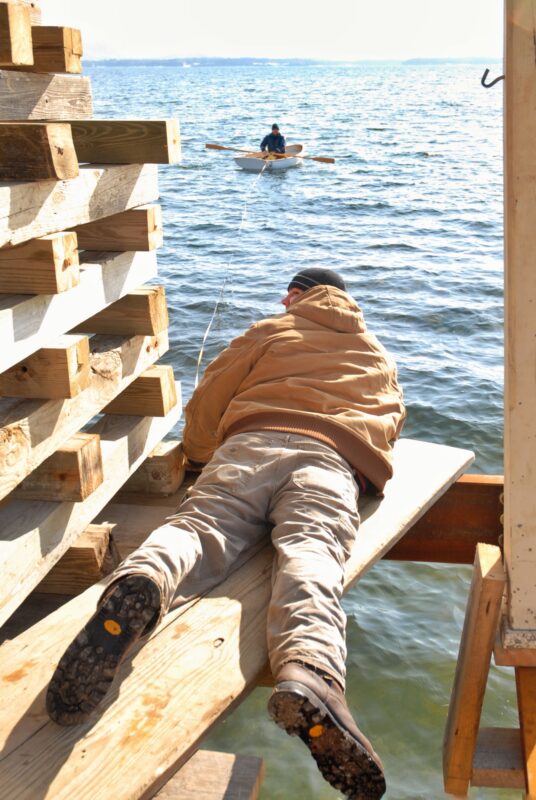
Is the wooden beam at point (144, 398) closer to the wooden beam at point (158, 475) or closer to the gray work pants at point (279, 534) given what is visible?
the wooden beam at point (158, 475)

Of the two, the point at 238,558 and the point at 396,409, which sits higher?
the point at 396,409

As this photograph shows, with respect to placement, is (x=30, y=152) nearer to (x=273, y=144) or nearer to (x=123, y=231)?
(x=123, y=231)

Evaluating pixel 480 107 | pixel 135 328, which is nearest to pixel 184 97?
pixel 480 107

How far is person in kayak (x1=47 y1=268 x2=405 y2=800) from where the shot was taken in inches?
109

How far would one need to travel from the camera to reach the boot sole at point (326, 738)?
2.71 meters

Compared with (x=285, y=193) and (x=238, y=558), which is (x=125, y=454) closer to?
(x=238, y=558)

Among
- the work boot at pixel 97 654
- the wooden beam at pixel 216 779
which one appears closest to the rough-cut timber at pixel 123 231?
the work boot at pixel 97 654

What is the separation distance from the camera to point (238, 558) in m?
3.61

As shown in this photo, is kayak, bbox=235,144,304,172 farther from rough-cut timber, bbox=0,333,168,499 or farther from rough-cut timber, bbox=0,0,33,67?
rough-cut timber, bbox=0,0,33,67

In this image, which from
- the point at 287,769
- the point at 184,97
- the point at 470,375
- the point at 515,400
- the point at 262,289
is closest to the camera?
the point at 515,400

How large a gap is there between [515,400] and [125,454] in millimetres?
1894

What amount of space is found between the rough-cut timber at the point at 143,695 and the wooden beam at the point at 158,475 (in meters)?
1.16

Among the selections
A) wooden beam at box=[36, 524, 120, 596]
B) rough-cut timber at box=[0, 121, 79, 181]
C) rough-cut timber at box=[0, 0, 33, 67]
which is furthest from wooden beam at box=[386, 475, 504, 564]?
rough-cut timber at box=[0, 0, 33, 67]

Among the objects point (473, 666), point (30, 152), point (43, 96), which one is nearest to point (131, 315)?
point (43, 96)
